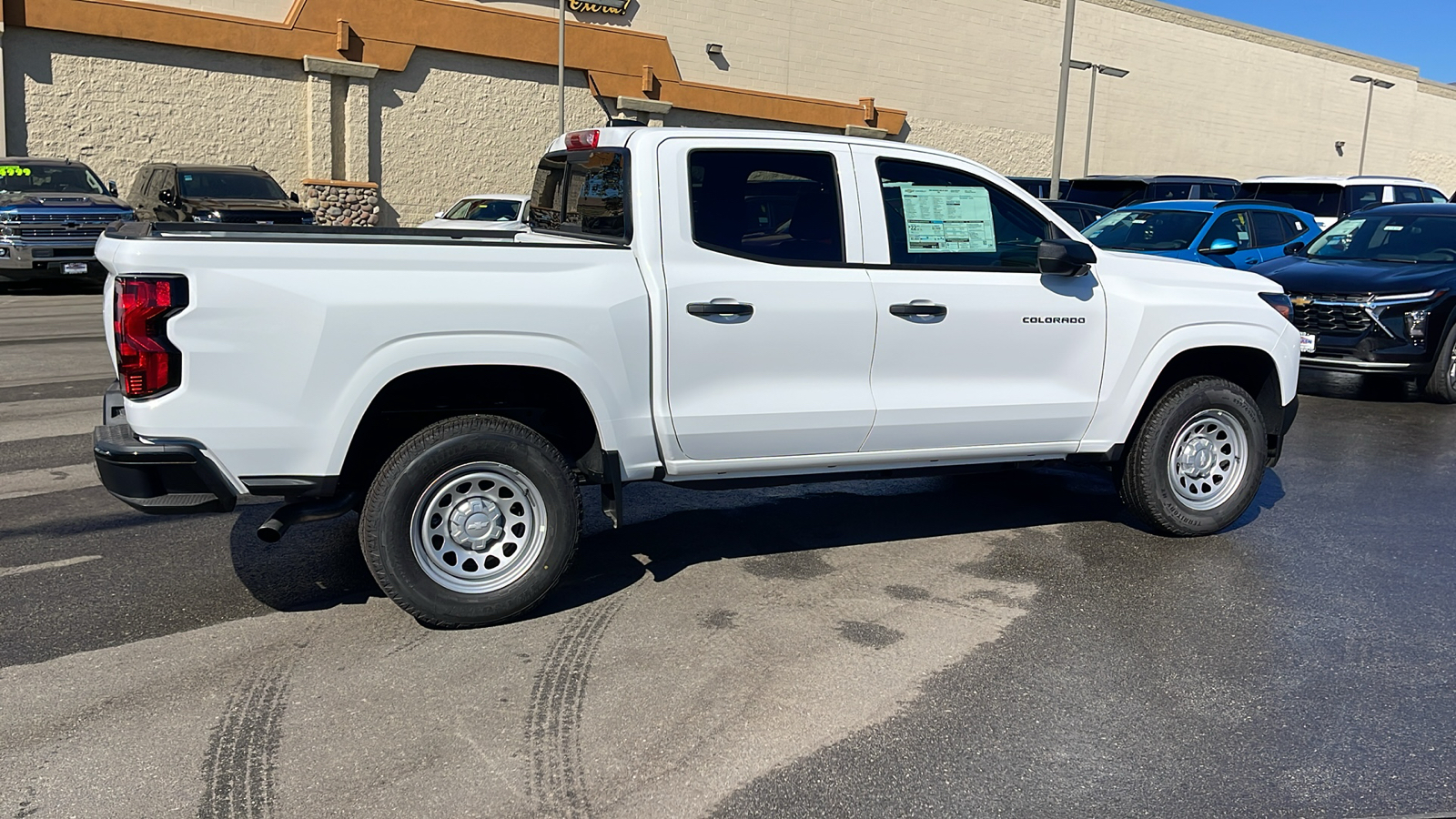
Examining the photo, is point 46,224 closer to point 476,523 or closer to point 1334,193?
point 476,523

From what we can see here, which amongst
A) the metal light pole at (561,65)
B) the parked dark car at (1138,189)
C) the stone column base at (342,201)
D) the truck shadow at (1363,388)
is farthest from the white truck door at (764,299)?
the stone column base at (342,201)

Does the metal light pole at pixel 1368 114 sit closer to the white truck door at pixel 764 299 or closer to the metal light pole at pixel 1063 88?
the metal light pole at pixel 1063 88

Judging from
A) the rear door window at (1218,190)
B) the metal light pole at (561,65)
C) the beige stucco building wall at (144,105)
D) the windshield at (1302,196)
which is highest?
the metal light pole at (561,65)

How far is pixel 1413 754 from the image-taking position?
13.0ft

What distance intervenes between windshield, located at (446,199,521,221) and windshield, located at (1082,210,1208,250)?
35.2 ft

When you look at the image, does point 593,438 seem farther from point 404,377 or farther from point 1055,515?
point 1055,515

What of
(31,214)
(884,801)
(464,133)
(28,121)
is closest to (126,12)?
(28,121)

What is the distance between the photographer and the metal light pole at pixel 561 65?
30328mm

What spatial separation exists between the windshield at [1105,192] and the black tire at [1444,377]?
12587 millimetres

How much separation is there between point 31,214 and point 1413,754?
1856 centimetres

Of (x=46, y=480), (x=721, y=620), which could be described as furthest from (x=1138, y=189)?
(x=46, y=480)

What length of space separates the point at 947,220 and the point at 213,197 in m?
17.3

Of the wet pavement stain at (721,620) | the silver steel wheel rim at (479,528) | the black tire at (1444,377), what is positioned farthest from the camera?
the black tire at (1444,377)

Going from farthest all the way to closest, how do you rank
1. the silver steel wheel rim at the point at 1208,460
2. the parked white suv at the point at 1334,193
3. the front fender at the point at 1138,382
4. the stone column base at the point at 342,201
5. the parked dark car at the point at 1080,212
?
the stone column base at the point at 342,201, the parked dark car at the point at 1080,212, the parked white suv at the point at 1334,193, the silver steel wheel rim at the point at 1208,460, the front fender at the point at 1138,382
